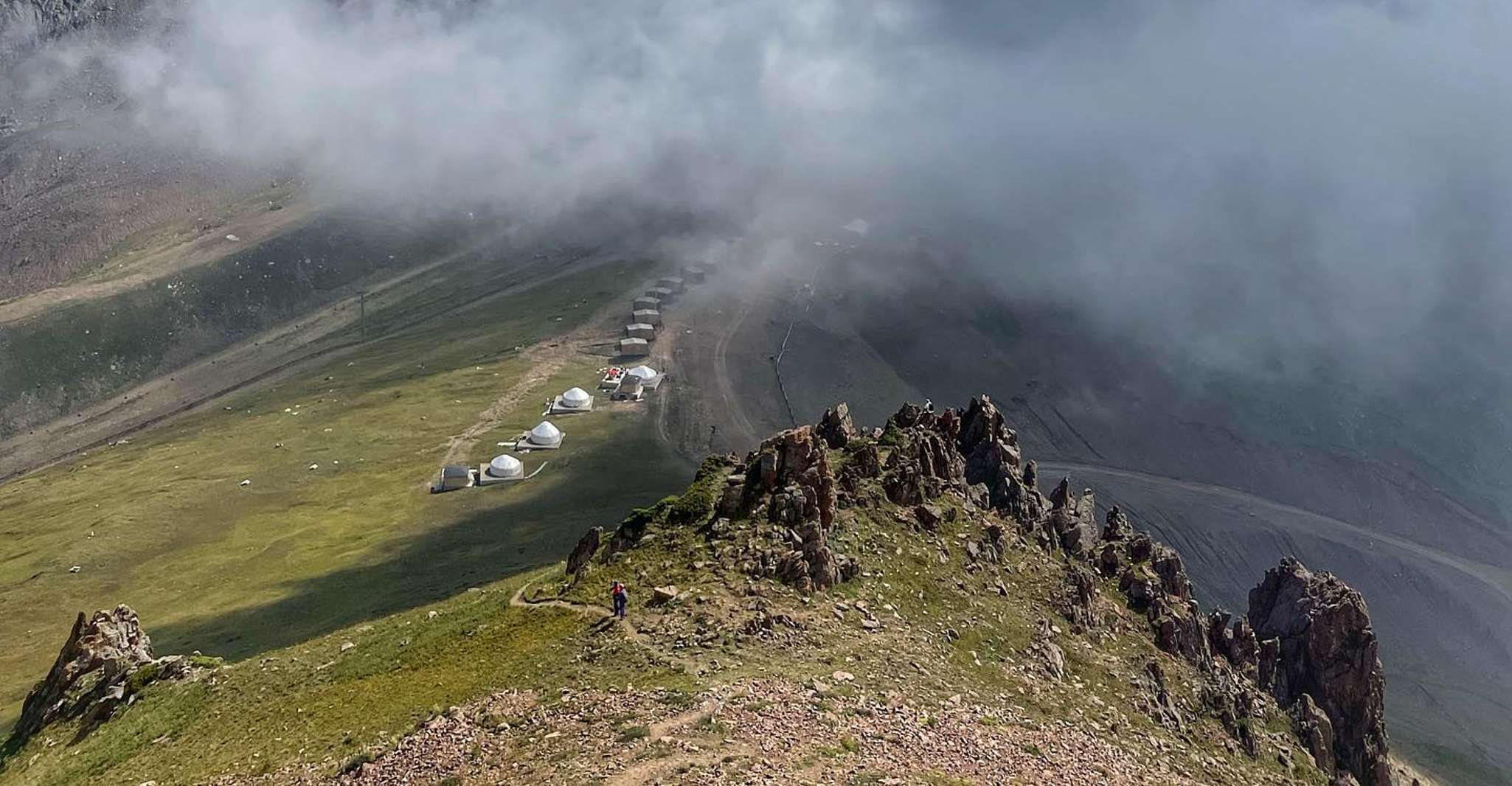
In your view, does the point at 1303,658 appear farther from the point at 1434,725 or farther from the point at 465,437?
the point at 465,437

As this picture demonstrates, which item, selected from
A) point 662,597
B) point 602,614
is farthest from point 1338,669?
point 602,614

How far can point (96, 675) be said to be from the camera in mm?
62438

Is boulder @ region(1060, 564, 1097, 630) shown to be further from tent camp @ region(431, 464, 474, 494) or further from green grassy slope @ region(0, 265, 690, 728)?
tent camp @ region(431, 464, 474, 494)

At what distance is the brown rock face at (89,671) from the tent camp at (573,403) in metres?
104

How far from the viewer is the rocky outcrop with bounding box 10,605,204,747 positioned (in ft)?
193

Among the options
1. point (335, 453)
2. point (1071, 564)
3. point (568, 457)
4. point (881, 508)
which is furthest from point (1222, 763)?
point (335, 453)

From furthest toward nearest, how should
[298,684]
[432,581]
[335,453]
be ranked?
[335,453], [432,581], [298,684]

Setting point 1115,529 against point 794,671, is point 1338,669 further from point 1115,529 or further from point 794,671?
point 794,671

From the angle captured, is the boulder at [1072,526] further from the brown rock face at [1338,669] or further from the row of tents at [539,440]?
the row of tents at [539,440]

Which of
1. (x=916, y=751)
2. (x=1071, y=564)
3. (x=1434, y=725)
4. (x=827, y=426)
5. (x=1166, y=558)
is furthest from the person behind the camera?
(x=1434, y=725)

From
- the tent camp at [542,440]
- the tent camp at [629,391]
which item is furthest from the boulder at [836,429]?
the tent camp at [629,391]

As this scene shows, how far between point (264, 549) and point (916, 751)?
108887 mm

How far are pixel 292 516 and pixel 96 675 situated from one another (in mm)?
79391

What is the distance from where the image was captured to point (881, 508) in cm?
6550
